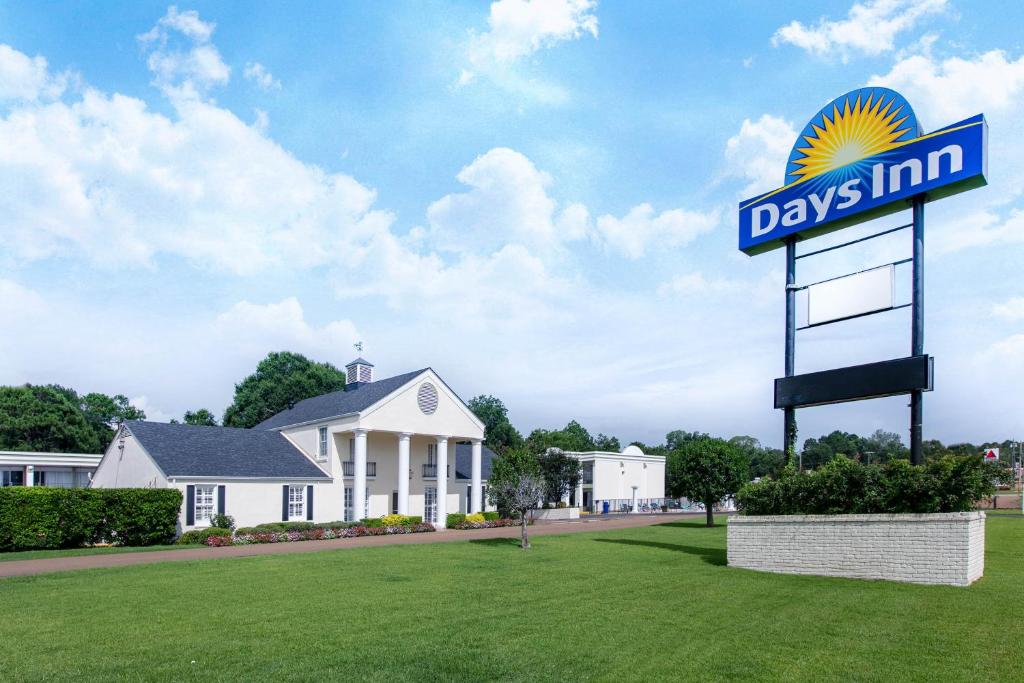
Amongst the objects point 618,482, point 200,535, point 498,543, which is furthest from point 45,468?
point 618,482

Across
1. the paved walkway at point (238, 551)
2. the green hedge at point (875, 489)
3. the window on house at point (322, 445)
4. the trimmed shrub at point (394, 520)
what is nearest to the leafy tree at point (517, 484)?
the paved walkway at point (238, 551)

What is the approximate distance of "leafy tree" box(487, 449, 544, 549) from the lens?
81.4ft

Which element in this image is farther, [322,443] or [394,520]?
[322,443]

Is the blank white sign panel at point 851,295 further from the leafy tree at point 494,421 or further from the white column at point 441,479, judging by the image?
the leafy tree at point 494,421

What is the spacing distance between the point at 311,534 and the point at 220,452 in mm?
6525

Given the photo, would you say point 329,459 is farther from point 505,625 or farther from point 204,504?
point 505,625

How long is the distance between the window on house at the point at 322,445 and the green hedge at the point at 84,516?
9.33 metres

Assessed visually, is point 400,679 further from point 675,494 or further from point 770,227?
point 675,494

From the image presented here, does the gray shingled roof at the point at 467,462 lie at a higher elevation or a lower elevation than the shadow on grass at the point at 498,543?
higher

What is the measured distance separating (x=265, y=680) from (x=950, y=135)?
58.0 ft

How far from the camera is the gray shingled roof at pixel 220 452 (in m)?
29.6

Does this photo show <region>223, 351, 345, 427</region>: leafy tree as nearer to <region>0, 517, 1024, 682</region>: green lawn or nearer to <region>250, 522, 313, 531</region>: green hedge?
<region>250, 522, 313, 531</region>: green hedge

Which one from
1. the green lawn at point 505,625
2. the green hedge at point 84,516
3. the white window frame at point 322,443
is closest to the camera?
the green lawn at point 505,625

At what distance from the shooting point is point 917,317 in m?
16.4
